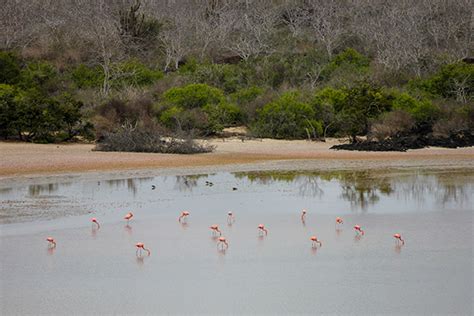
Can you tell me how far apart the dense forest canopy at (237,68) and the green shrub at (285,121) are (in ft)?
0.17

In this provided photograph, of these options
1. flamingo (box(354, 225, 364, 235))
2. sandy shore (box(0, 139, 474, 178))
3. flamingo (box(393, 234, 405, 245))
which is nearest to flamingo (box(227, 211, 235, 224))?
flamingo (box(354, 225, 364, 235))

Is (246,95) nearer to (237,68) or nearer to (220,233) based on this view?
(237,68)

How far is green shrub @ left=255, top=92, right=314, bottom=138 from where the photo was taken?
104 ft

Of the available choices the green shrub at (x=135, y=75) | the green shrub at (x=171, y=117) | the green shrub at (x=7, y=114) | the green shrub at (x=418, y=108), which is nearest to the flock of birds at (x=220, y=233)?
the green shrub at (x=7, y=114)

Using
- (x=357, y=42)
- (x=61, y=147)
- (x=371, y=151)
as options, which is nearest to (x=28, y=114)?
(x=61, y=147)

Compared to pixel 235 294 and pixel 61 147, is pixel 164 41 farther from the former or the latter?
pixel 235 294

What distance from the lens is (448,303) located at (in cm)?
1041

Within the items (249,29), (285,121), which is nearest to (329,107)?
(285,121)

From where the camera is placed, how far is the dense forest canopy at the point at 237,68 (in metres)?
31.5

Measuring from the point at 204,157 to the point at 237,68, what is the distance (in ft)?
54.1

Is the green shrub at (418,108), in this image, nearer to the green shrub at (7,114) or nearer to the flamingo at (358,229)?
the green shrub at (7,114)

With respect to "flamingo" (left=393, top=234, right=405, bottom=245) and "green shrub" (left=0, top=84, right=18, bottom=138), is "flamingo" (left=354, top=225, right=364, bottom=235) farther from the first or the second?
"green shrub" (left=0, top=84, right=18, bottom=138)

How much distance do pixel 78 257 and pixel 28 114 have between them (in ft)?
54.1

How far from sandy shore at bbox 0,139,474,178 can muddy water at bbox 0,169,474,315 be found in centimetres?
238
